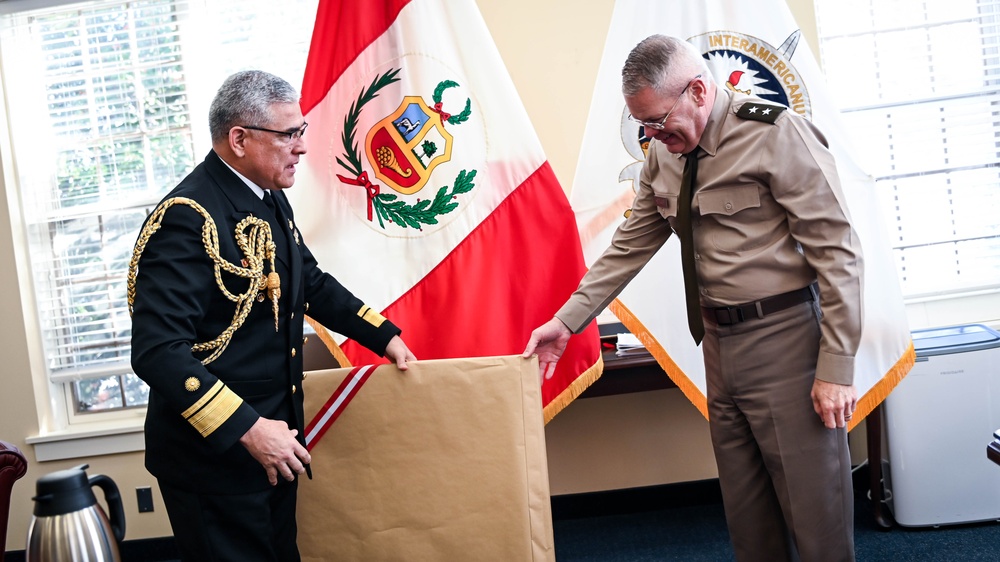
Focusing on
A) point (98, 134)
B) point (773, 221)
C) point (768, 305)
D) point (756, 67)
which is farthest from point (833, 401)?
point (98, 134)

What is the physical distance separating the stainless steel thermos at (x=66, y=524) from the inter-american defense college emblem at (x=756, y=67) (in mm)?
2047

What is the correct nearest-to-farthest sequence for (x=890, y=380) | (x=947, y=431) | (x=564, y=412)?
(x=890, y=380) < (x=947, y=431) < (x=564, y=412)

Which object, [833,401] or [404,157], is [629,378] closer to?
[404,157]

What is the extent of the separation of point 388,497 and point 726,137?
1.06 metres

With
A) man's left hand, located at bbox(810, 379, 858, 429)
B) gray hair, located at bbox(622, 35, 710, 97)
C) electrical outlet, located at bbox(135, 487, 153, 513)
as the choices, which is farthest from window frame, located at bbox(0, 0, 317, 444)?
man's left hand, located at bbox(810, 379, 858, 429)

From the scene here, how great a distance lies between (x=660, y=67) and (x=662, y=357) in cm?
111

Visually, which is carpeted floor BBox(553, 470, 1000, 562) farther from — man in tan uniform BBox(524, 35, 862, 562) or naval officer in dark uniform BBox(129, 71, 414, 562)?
naval officer in dark uniform BBox(129, 71, 414, 562)

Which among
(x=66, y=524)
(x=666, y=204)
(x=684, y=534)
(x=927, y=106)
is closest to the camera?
(x=66, y=524)

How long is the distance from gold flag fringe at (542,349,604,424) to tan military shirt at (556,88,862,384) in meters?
0.71

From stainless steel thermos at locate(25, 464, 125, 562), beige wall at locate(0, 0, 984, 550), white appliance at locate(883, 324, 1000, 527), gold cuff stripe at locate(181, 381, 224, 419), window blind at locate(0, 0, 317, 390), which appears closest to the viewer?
stainless steel thermos at locate(25, 464, 125, 562)

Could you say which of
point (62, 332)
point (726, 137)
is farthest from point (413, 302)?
point (62, 332)

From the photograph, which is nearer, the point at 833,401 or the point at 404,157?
the point at 833,401

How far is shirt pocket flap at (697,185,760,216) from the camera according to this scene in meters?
1.64

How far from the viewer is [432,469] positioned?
172cm
